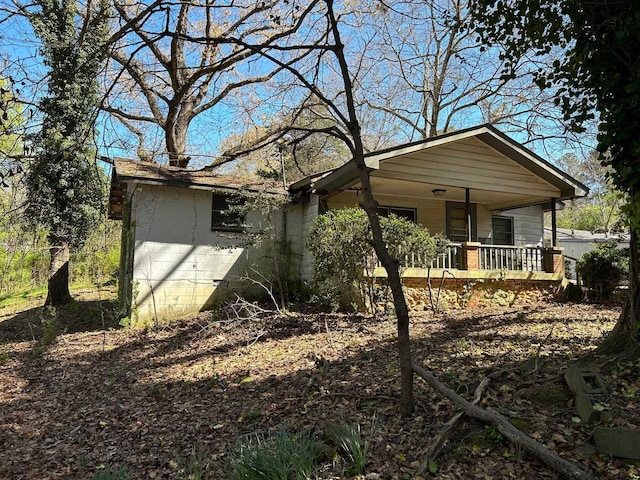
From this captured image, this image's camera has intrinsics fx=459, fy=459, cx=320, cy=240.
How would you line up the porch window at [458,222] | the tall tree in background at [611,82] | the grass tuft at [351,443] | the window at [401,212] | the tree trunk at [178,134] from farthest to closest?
the tree trunk at [178,134]
the porch window at [458,222]
the window at [401,212]
the tall tree in background at [611,82]
the grass tuft at [351,443]

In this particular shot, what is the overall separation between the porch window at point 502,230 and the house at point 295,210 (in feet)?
7.07

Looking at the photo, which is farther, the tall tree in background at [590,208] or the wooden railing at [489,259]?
the tall tree in background at [590,208]

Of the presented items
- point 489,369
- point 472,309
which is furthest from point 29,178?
point 472,309

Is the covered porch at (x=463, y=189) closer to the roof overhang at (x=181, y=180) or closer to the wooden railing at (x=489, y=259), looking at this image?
the wooden railing at (x=489, y=259)

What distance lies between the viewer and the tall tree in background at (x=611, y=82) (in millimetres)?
3914

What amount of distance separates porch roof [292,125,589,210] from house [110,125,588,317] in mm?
26

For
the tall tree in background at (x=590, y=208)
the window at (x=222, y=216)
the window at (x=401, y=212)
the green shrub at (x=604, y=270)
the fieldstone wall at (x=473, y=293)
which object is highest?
the tall tree in background at (x=590, y=208)

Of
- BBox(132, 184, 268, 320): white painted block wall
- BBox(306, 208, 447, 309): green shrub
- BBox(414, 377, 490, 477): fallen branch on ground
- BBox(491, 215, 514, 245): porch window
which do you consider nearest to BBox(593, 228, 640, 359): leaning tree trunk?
BBox(414, 377, 490, 477): fallen branch on ground

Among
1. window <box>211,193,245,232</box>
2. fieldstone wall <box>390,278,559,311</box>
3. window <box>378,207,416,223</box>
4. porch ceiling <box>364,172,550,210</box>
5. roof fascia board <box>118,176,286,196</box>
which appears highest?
porch ceiling <box>364,172,550,210</box>

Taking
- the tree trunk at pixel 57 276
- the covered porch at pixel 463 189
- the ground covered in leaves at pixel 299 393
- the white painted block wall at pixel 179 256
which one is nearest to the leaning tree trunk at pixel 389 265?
the ground covered in leaves at pixel 299 393

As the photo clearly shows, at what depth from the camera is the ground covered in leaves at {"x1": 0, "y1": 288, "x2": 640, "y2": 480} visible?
11.5 feet

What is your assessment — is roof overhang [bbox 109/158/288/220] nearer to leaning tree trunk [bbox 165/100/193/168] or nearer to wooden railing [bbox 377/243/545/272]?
wooden railing [bbox 377/243/545/272]

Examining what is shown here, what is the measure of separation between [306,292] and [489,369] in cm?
717

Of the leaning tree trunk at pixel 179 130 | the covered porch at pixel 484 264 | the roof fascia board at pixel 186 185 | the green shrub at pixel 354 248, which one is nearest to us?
the green shrub at pixel 354 248
